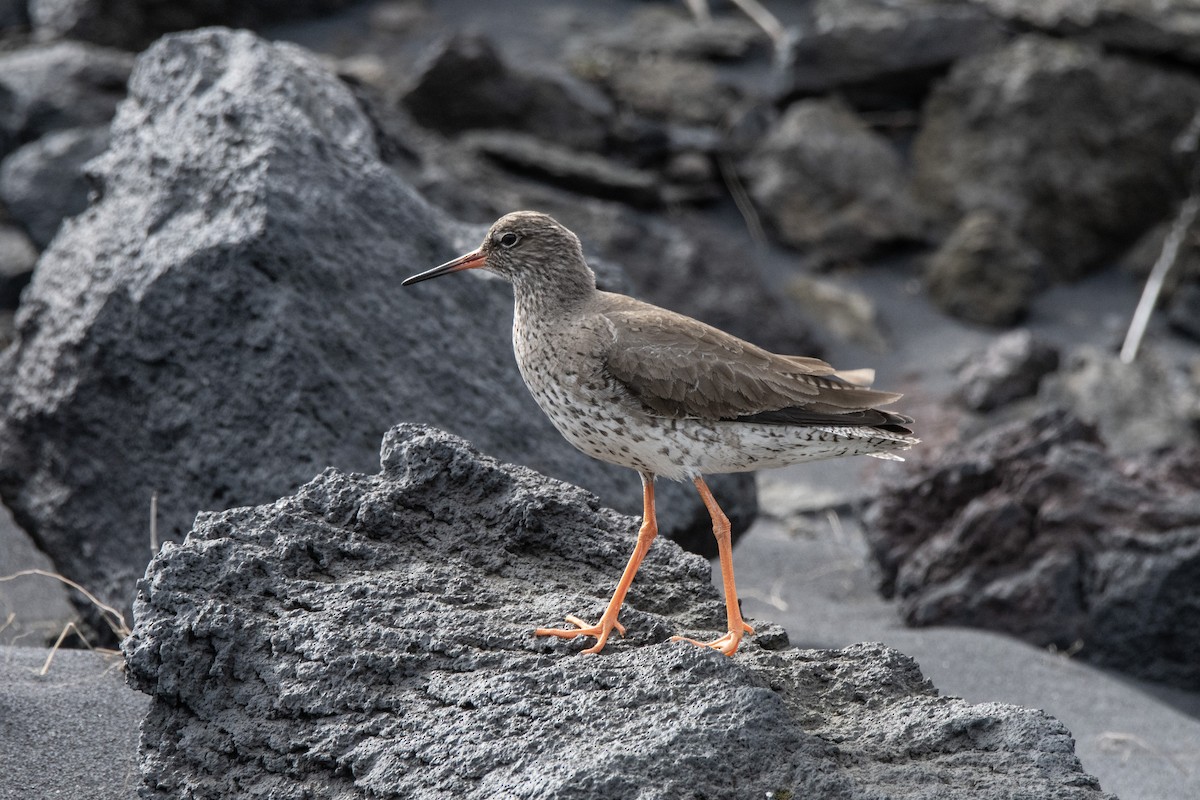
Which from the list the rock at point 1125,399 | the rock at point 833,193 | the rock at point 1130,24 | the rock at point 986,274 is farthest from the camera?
the rock at point 1130,24

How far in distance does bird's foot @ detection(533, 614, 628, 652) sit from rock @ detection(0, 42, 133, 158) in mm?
9033

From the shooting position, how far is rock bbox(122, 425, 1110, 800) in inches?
147

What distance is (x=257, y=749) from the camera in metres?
4.02

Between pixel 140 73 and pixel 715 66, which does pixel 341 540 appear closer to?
pixel 140 73

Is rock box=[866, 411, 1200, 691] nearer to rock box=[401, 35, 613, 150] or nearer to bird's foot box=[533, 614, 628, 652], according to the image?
bird's foot box=[533, 614, 628, 652]

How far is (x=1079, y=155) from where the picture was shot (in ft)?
44.4

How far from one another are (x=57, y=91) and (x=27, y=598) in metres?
6.23

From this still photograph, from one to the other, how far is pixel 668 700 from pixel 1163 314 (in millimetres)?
10604

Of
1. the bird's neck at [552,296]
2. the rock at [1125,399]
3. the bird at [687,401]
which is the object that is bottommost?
the rock at [1125,399]

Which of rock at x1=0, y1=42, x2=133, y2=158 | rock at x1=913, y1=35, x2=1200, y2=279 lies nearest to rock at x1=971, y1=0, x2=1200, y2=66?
rock at x1=913, y1=35, x2=1200, y2=279

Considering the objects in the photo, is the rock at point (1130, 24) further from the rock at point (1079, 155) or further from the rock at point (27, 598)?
the rock at point (27, 598)

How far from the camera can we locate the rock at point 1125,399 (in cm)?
1049

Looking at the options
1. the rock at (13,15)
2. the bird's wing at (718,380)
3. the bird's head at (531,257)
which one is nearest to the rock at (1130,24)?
the bird's wing at (718,380)

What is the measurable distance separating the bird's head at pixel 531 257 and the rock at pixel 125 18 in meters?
9.82
